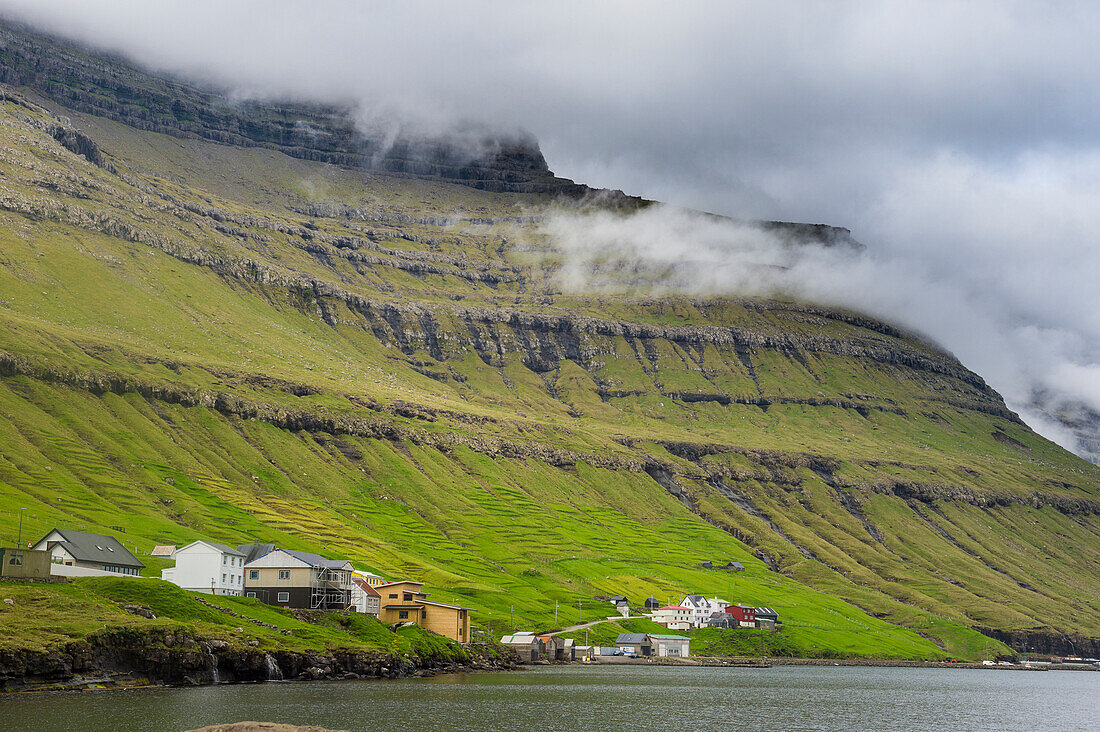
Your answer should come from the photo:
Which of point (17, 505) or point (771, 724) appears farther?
point (17, 505)

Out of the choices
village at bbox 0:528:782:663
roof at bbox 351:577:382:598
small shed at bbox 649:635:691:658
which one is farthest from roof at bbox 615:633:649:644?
roof at bbox 351:577:382:598

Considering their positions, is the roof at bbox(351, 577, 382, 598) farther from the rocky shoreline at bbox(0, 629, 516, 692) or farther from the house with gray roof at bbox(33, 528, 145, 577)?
the house with gray roof at bbox(33, 528, 145, 577)

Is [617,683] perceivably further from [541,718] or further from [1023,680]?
[1023,680]

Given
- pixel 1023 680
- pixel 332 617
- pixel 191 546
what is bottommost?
pixel 1023 680

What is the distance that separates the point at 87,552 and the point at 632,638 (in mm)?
102782

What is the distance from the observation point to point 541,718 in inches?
3255

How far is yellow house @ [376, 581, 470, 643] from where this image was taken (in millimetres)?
140500

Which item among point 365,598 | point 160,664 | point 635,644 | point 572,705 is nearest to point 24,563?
point 160,664

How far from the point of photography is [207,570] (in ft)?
428

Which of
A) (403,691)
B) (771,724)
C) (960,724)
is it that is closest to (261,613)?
(403,691)

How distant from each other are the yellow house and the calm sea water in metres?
12.0

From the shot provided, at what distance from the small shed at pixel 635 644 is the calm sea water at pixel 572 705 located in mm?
35110

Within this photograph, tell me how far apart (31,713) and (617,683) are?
75180mm

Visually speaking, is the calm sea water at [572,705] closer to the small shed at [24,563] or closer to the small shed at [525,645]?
the small shed at [525,645]
